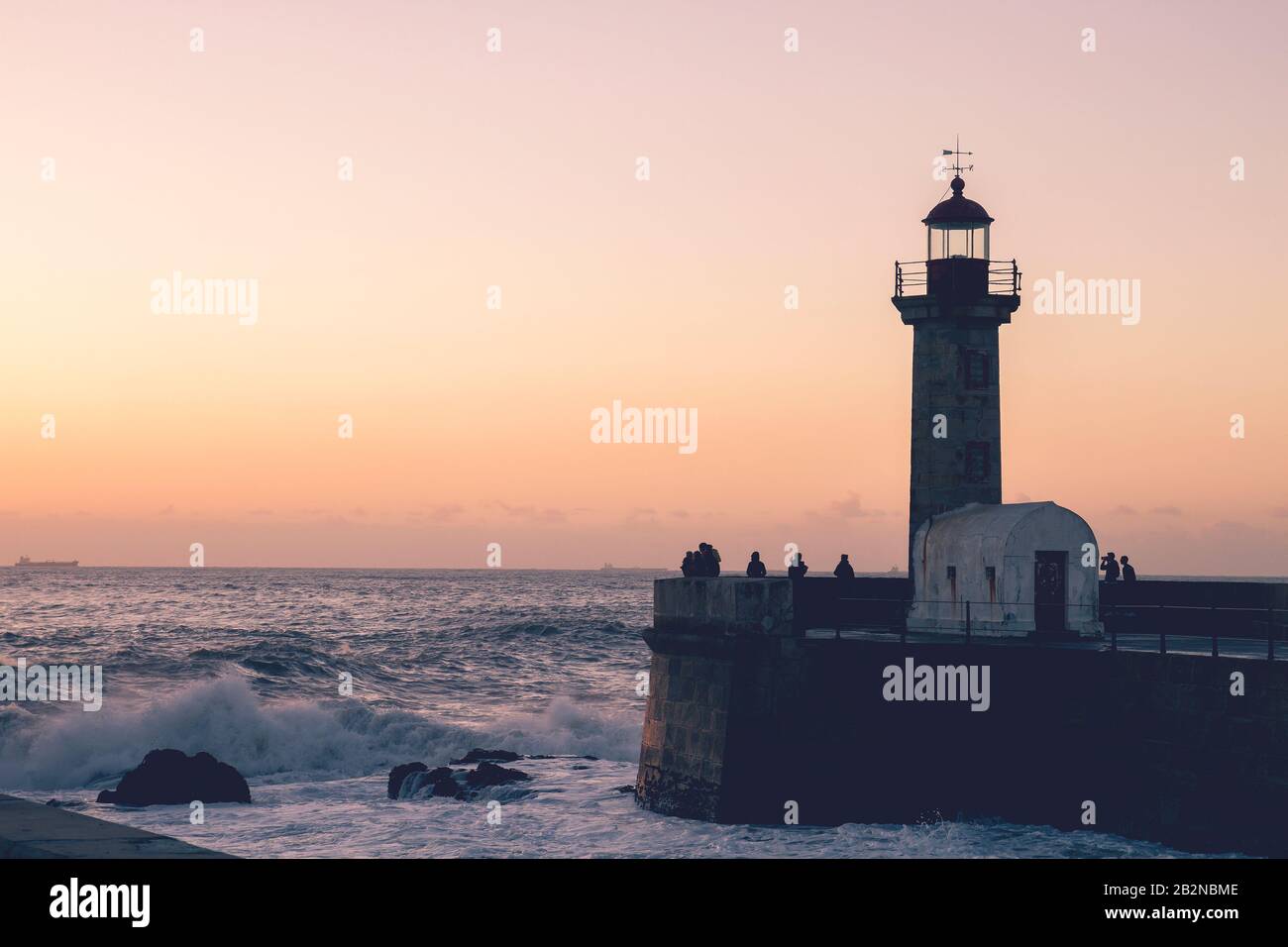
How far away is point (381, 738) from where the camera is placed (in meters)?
34.9

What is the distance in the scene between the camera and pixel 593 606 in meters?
101

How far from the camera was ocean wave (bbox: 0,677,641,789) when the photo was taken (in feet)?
104

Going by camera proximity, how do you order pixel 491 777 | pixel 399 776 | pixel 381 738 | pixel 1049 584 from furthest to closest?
pixel 381 738 < pixel 399 776 < pixel 491 777 < pixel 1049 584

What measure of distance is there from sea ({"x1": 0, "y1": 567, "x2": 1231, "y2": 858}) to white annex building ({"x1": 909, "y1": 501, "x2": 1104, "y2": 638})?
370cm

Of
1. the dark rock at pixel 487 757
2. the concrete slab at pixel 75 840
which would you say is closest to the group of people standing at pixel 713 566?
the dark rock at pixel 487 757

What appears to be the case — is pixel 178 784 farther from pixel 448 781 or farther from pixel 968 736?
pixel 968 736

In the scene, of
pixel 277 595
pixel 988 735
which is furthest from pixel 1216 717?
pixel 277 595

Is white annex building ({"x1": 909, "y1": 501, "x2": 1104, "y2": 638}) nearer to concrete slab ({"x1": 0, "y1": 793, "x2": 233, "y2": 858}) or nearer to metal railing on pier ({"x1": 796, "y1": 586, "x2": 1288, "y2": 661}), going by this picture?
metal railing on pier ({"x1": 796, "y1": 586, "x2": 1288, "y2": 661})

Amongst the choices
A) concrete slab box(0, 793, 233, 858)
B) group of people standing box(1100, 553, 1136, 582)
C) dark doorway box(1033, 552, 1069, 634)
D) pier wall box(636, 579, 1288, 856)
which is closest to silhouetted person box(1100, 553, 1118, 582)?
group of people standing box(1100, 553, 1136, 582)

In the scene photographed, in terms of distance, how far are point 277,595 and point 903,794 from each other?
9538 cm

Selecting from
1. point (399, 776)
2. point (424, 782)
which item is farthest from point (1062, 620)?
point (399, 776)

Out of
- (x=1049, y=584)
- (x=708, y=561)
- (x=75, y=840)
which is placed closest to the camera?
(x=75, y=840)

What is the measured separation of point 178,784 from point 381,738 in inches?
375

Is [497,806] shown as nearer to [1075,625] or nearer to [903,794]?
[903,794]
